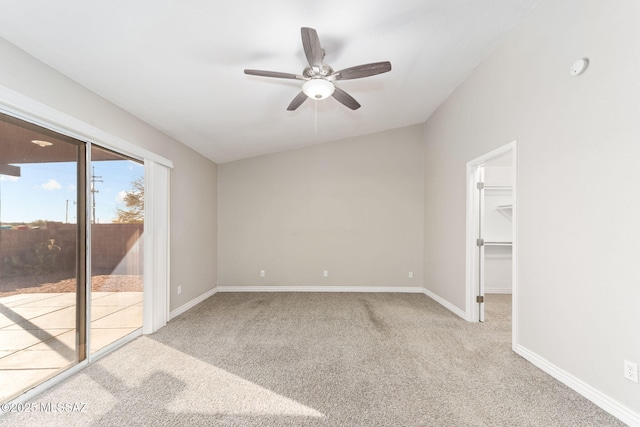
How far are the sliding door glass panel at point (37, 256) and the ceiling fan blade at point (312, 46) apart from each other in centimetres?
210

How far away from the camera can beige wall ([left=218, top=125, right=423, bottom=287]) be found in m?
5.50

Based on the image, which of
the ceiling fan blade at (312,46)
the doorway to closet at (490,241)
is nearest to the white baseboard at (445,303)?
the doorway to closet at (490,241)

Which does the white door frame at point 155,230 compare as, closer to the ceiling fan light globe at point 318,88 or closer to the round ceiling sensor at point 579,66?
the ceiling fan light globe at point 318,88

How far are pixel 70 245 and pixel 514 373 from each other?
3.92 m

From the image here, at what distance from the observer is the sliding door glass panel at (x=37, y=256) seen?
2.00 meters

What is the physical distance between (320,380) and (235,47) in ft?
9.08

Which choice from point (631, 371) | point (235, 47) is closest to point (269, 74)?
point (235, 47)

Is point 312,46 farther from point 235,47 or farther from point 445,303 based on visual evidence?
point 445,303

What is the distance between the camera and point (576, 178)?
2.20 meters

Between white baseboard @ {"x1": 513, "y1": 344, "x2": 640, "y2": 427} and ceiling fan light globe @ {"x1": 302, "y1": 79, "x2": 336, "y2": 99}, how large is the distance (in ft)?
9.70

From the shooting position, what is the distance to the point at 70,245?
8.17 ft

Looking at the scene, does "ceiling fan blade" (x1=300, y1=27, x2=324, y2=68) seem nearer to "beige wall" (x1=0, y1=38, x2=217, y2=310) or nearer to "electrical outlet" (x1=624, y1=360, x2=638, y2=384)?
"beige wall" (x1=0, y1=38, x2=217, y2=310)

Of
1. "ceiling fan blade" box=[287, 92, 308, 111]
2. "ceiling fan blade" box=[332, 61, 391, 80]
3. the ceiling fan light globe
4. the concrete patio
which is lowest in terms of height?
the concrete patio

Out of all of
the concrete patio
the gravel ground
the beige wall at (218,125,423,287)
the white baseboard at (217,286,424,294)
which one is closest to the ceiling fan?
the gravel ground
